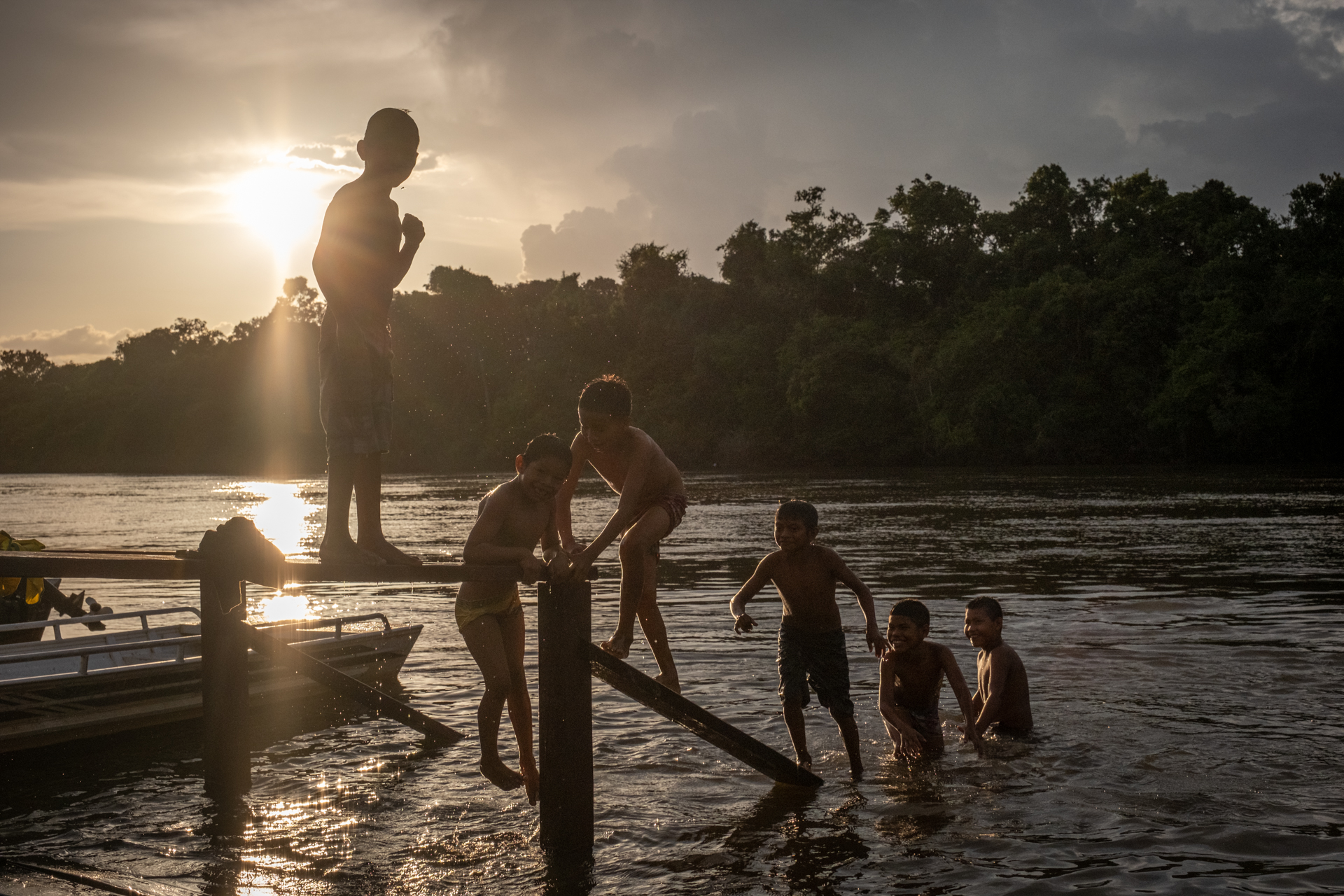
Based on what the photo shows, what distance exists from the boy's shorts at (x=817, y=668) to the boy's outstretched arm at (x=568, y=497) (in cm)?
158

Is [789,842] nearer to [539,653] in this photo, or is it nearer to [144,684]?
[539,653]

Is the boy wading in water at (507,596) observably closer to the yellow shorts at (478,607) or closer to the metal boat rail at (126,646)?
the yellow shorts at (478,607)

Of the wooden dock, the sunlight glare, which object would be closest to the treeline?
the sunlight glare

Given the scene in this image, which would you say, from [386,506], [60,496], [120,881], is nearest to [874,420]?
[386,506]

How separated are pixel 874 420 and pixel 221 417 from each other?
7720 centimetres

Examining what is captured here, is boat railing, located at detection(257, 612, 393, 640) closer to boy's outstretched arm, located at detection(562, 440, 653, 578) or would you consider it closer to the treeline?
boy's outstretched arm, located at detection(562, 440, 653, 578)

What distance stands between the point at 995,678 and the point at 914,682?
0.72 m

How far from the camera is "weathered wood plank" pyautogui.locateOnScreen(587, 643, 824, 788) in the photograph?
5.98 m

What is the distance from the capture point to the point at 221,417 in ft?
407

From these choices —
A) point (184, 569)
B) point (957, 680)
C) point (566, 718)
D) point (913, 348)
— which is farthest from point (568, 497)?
point (913, 348)

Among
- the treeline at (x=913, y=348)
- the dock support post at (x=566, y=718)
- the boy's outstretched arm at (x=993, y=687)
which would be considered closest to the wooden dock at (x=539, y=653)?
the dock support post at (x=566, y=718)

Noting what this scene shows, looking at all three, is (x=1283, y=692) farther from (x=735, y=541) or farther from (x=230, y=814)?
(x=735, y=541)

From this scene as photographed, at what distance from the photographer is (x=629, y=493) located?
7746mm

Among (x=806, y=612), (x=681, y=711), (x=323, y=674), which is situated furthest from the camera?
(x=806, y=612)
